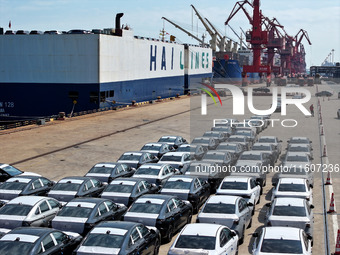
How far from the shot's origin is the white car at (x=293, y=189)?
1770cm

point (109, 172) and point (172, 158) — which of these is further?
point (172, 158)

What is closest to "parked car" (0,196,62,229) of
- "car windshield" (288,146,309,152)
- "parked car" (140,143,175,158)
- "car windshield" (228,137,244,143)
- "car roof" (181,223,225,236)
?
"car roof" (181,223,225,236)

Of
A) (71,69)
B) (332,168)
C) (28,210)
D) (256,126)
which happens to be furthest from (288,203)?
(71,69)

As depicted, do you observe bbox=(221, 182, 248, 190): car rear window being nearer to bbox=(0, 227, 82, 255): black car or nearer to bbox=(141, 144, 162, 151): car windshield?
bbox=(0, 227, 82, 255): black car

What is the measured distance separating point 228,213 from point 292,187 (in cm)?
430

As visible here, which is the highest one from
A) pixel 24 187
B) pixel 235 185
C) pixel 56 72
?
pixel 56 72

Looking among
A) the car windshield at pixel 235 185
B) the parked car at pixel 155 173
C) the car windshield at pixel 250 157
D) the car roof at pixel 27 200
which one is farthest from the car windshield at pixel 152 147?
the car roof at pixel 27 200

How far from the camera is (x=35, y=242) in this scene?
38.7 ft

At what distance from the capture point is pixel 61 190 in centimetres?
1848

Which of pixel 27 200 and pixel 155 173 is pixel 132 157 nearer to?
pixel 155 173

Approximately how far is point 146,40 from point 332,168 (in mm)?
52623

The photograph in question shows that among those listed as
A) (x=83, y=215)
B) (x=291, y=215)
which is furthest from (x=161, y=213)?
(x=291, y=215)

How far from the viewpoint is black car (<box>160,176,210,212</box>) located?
17.9 meters

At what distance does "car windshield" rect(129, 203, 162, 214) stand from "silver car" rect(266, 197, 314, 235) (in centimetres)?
333
